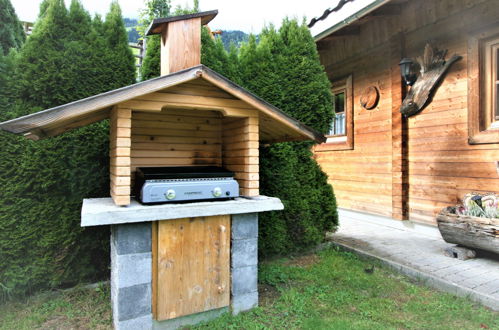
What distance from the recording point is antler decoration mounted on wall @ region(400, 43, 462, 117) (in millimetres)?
5605

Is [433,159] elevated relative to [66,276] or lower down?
elevated

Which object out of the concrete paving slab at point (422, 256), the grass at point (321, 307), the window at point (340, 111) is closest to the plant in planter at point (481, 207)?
the concrete paving slab at point (422, 256)

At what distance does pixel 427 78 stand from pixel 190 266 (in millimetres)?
5224

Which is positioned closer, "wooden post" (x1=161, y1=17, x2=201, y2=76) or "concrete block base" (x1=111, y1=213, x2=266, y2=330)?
"concrete block base" (x1=111, y1=213, x2=266, y2=330)

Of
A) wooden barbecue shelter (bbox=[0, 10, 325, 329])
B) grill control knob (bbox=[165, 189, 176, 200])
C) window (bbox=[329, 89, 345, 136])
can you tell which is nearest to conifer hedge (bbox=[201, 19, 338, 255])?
wooden barbecue shelter (bbox=[0, 10, 325, 329])

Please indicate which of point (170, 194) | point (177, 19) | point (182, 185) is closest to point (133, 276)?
point (170, 194)

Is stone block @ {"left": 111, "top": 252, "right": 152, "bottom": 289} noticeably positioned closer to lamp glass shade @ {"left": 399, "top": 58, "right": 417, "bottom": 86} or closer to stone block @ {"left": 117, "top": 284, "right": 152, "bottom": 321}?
stone block @ {"left": 117, "top": 284, "right": 152, "bottom": 321}

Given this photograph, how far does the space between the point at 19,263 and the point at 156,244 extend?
5.77ft

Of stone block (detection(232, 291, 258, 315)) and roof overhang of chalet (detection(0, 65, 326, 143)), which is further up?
roof overhang of chalet (detection(0, 65, 326, 143))

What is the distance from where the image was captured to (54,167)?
360 cm

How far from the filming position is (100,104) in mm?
2586

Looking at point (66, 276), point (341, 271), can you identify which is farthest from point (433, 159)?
point (66, 276)

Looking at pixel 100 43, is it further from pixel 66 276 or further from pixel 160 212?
pixel 66 276

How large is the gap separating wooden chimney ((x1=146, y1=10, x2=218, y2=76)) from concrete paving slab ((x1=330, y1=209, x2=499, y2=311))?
11.5 ft
